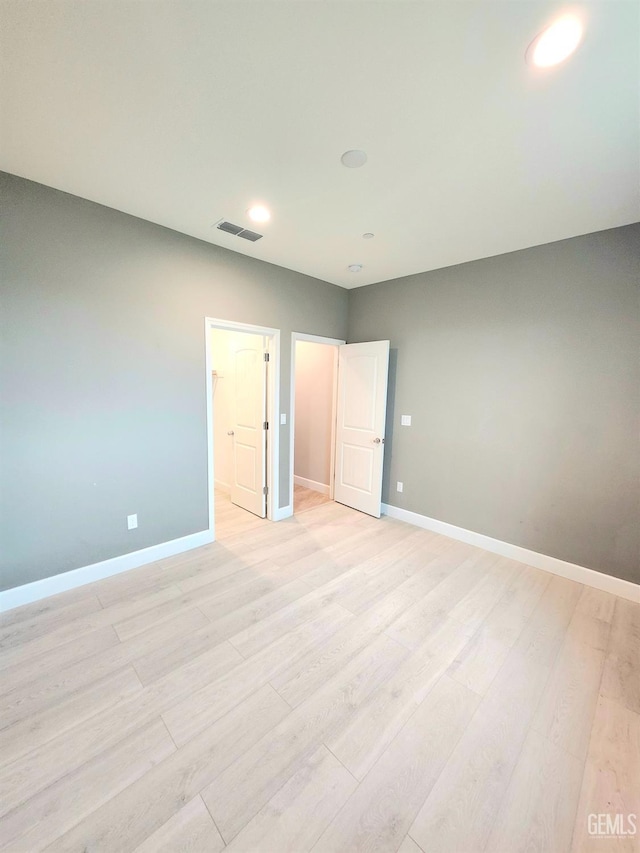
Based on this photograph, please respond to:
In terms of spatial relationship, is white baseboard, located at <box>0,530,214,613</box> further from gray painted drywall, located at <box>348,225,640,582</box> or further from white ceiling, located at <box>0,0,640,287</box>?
white ceiling, located at <box>0,0,640,287</box>

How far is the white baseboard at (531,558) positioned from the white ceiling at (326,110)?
2730 mm

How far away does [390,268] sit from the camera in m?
3.36

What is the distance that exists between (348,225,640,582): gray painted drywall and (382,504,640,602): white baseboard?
2.3 inches

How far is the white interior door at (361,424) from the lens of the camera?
3731 millimetres

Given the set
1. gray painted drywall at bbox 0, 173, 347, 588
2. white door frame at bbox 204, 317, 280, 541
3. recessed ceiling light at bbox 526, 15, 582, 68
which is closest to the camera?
recessed ceiling light at bbox 526, 15, 582, 68

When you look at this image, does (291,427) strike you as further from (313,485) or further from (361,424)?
(313,485)

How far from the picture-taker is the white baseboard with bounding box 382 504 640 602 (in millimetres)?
2457

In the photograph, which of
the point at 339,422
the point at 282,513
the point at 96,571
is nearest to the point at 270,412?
the point at 339,422

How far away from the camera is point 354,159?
1.72 metres

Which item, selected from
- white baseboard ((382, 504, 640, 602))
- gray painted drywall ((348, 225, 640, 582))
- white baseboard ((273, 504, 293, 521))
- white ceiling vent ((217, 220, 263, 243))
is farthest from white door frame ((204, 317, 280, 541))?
white baseboard ((382, 504, 640, 602))

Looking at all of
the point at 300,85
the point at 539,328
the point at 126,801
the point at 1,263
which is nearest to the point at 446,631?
the point at 126,801

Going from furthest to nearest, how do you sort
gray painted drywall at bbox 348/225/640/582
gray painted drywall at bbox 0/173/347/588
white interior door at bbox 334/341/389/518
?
1. white interior door at bbox 334/341/389/518
2. gray painted drywall at bbox 348/225/640/582
3. gray painted drywall at bbox 0/173/347/588

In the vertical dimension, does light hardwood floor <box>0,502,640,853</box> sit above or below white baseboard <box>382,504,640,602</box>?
below

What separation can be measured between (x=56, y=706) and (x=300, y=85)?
306cm
